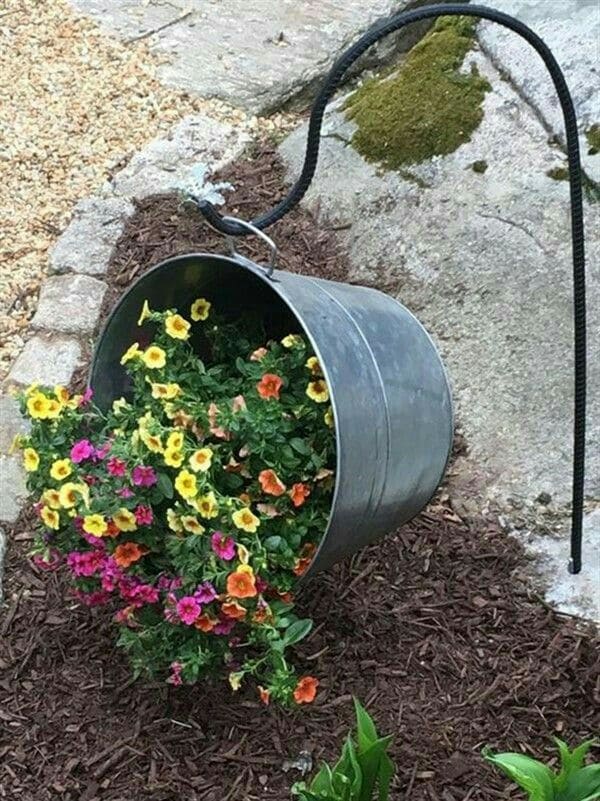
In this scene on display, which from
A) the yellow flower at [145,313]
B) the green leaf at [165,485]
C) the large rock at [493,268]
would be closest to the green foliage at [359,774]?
the green leaf at [165,485]

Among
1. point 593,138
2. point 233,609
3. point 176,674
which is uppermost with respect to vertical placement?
point 593,138

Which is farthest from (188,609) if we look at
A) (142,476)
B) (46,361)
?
(46,361)

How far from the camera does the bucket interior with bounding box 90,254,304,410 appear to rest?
235 centimetres

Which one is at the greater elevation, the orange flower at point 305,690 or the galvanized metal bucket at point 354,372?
the galvanized metal bucket at point 354,372

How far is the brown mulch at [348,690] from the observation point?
7.48ft

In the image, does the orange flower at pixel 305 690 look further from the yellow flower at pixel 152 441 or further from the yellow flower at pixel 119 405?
the yellow flower at pixel 119 405

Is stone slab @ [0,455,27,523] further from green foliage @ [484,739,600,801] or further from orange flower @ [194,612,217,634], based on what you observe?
green foliage @ [484,739,600,801]

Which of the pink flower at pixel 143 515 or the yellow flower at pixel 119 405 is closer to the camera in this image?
the pink flower at pixel 143 515

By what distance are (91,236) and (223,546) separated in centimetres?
185

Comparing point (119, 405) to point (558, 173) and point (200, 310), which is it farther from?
point (558, 173)

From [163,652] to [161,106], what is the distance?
2.56 metres

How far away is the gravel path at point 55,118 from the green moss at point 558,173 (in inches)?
50.0

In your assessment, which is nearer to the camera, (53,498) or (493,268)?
(53,498)

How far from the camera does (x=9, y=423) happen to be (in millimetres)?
3055
